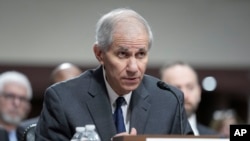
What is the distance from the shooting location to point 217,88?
11.2 metres

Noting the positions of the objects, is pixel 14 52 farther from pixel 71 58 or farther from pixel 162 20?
pixel 162 20

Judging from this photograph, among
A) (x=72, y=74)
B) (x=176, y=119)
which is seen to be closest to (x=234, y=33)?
(x=72, y=74)

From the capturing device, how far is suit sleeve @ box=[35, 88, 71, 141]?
9.00 feet

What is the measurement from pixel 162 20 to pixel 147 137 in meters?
7.07

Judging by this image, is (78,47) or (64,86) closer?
(64,86)

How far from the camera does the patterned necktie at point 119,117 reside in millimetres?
2850

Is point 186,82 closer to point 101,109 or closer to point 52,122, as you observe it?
point 101,109

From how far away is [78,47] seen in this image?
9203mm

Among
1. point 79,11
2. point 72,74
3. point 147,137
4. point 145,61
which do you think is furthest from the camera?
point 79,11

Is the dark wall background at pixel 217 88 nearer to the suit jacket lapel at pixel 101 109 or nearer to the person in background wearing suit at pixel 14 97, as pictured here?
the person in background wearing suit at pixel 14 97

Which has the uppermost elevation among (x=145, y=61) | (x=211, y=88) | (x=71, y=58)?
(x=145, y=61)

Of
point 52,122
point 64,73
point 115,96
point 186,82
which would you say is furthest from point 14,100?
point 52,122

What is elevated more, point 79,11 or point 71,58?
point 79,11

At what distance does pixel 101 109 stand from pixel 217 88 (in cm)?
854
